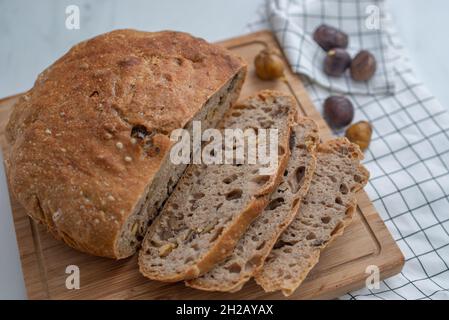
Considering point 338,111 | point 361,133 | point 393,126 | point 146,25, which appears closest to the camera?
point 361,133

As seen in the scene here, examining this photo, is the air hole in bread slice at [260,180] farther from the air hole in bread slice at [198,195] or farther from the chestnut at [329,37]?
the chestnut at [329,37]

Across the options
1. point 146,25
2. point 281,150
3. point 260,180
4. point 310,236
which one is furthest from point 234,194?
point 146,25

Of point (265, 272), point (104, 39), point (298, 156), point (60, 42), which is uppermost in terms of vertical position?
point (104, 39)

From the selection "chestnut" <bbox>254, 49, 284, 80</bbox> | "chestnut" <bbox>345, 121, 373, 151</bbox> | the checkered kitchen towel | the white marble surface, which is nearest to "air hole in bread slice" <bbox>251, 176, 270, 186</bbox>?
the checkered kitchen towel

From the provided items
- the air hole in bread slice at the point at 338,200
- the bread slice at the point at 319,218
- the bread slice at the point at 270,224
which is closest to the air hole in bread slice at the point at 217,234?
the bread slice at the point at 270,224

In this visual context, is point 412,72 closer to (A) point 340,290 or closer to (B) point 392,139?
(B) point 392,139

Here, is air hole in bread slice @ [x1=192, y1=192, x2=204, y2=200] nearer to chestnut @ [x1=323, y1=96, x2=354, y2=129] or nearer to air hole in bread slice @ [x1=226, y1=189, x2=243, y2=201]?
air hole in bread slice @ [x1=226, y1=189, x2=243, y2=201]

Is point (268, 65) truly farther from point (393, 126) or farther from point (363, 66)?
point (393, 126)
